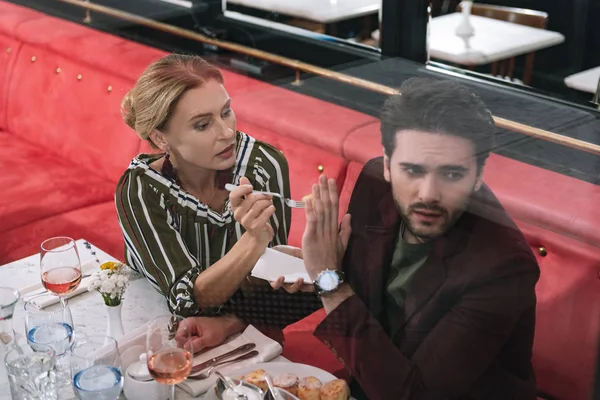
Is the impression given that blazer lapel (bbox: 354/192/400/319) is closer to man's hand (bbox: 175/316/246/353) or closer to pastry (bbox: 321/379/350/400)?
pastry (bbox: 321/379/350/400)

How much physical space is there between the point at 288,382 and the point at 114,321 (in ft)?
1.25

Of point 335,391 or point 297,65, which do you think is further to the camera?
point 297,65

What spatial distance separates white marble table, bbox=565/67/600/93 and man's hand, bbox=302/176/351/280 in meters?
0.57

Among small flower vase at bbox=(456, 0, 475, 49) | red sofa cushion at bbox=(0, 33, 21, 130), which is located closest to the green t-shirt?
small flower vase at bbox=(456, 0, 475, 49)

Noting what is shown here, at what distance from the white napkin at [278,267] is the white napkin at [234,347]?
107 millimetres

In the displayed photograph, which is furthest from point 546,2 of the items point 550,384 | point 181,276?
point 181,276

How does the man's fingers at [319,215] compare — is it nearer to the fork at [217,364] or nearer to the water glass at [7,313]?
the fork at [217,364]

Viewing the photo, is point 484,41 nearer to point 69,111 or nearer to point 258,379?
point 258,379

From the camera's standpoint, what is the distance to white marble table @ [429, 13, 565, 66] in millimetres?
A: 1778

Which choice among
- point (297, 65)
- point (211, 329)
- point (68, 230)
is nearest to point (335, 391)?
point (211, 329)

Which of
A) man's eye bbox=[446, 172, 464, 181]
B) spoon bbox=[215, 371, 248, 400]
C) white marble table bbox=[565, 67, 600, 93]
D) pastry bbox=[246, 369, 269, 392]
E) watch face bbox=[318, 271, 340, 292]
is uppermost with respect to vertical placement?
white marble table bbox=[565, 67, 600, 93]

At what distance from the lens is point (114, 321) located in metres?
1.50

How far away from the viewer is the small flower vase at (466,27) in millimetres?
1733

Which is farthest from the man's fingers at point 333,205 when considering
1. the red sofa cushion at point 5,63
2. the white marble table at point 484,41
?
the red sofa cushion at point 5,63
